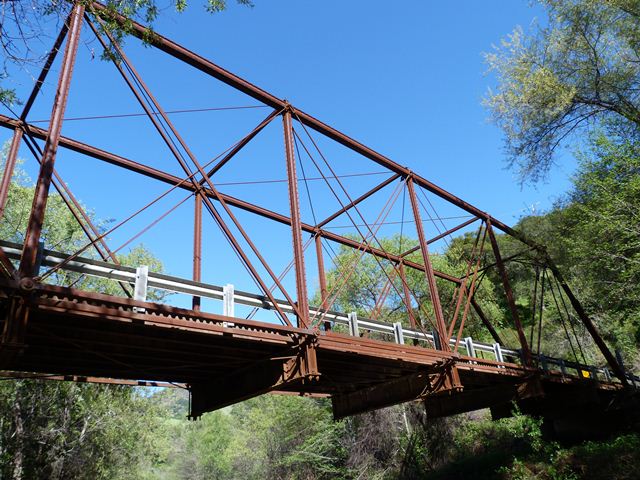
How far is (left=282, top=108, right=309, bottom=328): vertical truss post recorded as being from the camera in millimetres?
9961

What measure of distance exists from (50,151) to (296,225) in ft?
16.9

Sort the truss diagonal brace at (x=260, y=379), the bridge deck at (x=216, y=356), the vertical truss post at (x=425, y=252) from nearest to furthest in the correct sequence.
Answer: the bridge deck at (x=216, y=356) → the truss diagonal brace at (x=260, y=379) → the vertical truss post at (x=425, y=252)

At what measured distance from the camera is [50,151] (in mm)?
7301

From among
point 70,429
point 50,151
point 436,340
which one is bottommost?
point 70,429

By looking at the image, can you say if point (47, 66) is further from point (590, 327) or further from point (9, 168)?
point (590, 327)

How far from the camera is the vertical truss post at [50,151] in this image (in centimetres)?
665

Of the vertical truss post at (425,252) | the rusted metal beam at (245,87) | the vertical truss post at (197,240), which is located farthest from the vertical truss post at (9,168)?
the vertical truss post at (425,252)

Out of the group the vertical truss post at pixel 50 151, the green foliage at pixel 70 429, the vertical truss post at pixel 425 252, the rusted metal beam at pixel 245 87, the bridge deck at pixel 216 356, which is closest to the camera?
the vertical truss post at pixel 50 151

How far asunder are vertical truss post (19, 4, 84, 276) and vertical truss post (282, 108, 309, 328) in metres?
4.84

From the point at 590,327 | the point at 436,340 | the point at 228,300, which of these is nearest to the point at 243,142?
the point at 228,300

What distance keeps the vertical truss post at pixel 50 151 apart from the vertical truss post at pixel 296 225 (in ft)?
15.9

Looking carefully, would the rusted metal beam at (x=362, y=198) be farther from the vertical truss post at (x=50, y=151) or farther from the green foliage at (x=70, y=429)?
the green foliage at (x=70, y=429)

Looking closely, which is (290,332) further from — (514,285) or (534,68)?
(514,285)

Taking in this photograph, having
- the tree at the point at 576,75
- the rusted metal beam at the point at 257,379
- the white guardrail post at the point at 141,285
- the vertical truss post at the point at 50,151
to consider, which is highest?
the tree at the point at 576,75
